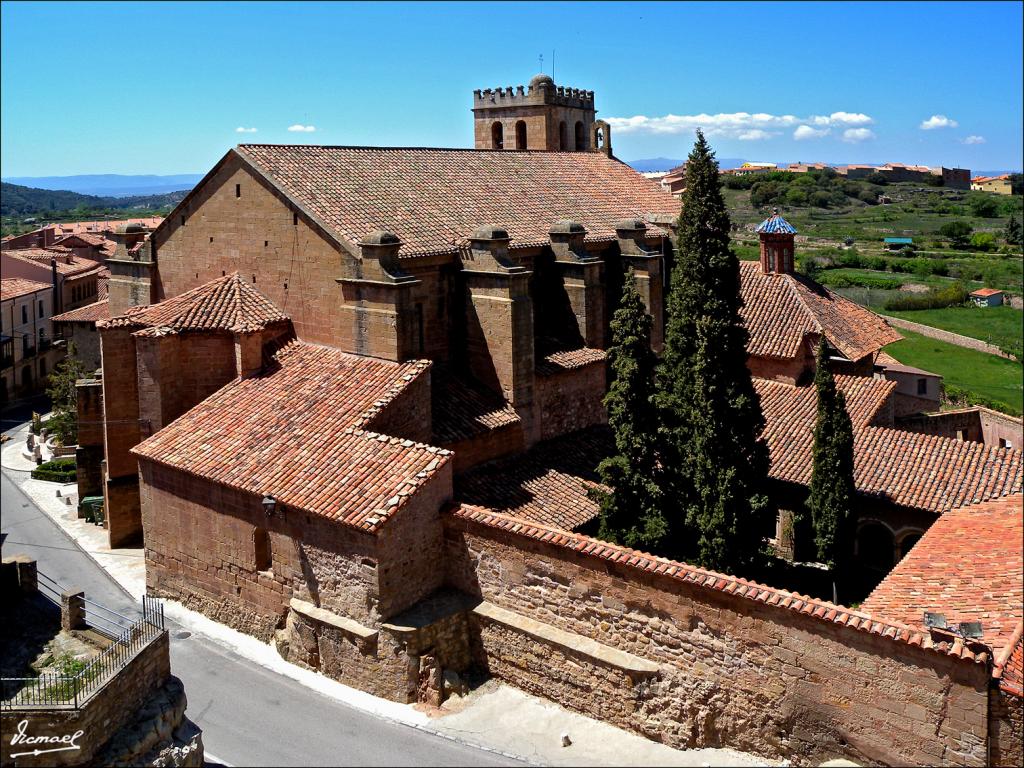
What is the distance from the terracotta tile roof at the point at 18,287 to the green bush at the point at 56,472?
1619 cm

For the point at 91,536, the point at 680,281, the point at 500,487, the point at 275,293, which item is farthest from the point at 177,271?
the point at 680,281

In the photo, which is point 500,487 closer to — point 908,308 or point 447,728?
point 447,728

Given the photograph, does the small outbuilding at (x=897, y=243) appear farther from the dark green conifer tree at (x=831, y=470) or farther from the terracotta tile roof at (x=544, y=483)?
the terracotta tile roof at (x=544, y=483)

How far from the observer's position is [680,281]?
16.0 metres

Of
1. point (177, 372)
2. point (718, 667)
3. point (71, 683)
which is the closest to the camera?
point (71, 683)

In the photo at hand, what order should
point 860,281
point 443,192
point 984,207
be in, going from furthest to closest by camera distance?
point 984,207 < point 860,281 < point 443,192

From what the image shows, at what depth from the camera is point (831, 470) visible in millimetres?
17031

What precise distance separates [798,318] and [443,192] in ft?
30.9

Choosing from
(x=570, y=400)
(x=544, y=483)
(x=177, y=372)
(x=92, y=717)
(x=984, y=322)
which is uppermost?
(x=984, y=322)

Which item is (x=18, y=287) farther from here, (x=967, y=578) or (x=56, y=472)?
(x=967, y=578)

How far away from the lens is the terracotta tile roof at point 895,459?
16828 mm

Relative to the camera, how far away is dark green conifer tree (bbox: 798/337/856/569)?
16.8 meters

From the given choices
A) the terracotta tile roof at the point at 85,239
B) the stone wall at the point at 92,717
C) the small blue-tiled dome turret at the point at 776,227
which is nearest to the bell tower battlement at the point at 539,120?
the small blue-tiled dome turret at the point at 776,227

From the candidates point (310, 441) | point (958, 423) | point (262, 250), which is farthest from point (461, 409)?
point (958, 423)
